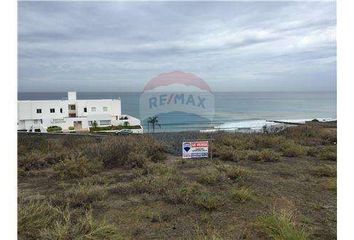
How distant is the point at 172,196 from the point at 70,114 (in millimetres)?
32331

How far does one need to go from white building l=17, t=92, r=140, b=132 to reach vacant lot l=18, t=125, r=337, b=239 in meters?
25.9

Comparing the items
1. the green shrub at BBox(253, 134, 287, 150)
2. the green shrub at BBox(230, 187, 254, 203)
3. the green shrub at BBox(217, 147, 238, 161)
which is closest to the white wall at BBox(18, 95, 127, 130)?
the green shrub at BBox(253, 134, 287, 150)

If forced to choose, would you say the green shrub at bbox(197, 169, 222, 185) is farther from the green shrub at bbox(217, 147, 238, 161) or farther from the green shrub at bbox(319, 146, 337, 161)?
the green shrub at bbox(319, 146, 337, 161)

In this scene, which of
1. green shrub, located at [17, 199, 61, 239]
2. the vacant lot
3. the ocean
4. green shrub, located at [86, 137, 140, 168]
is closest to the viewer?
green shrub, located at [17, 199, 61, 239]

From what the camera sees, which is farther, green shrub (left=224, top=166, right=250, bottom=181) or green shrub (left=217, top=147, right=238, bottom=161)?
green shrub (left=217, top=147, right=238, bottom=161)

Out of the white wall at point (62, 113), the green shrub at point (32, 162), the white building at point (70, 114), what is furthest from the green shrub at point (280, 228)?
the white wall at point (62, 113)

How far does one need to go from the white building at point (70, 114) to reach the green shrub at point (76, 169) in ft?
86.3

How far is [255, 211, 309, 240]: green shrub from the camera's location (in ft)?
8.56

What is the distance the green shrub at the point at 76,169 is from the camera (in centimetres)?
473

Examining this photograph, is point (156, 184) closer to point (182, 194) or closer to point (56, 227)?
point (182, 194)

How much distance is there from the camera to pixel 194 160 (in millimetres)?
5863

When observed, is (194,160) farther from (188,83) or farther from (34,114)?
(34,114)
